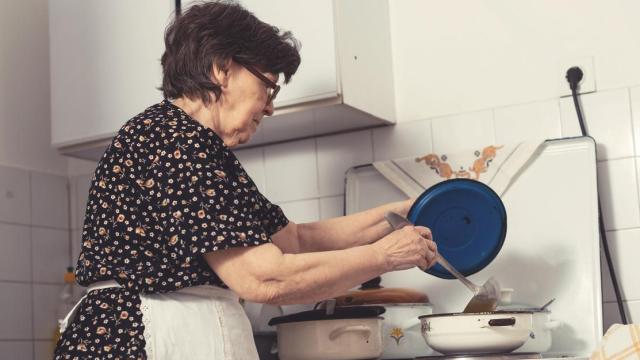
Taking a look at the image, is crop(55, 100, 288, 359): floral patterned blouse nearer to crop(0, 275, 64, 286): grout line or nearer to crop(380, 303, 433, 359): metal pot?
crop(380, 303, 433, 359): metal pot

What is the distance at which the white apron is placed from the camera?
1.37 metres

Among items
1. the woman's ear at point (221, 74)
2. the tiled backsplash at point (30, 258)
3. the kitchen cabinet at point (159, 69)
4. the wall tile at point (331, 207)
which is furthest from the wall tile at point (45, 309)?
the woman's ear at point (221, 74)

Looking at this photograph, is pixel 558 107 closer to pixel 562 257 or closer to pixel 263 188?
pixel 562 257

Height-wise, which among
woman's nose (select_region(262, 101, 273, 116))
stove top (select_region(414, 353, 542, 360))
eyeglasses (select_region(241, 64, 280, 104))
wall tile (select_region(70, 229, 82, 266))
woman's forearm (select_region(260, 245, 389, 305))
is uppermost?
eyeglasses (select_region(241, 64, 280, 104))

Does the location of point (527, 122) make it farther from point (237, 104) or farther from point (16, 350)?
point (16, 350)

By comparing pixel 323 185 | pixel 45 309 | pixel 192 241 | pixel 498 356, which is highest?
pixel 323 185

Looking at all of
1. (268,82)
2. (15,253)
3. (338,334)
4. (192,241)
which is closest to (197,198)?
(192,241)

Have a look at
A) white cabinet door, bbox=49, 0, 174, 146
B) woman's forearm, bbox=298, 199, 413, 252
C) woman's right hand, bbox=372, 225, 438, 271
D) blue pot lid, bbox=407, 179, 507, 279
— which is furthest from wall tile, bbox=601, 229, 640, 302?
white cabinet door, bbox=49, 0, 174, 146

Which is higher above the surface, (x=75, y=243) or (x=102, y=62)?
(x=102, y=62)

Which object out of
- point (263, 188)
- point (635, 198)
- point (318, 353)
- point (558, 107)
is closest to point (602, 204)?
point (635, 198)

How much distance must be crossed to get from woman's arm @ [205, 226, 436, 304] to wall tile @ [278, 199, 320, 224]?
0.71 m

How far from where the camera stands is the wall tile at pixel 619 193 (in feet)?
6.10

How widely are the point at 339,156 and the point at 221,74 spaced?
0.74 meters

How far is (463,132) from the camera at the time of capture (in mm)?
2049
